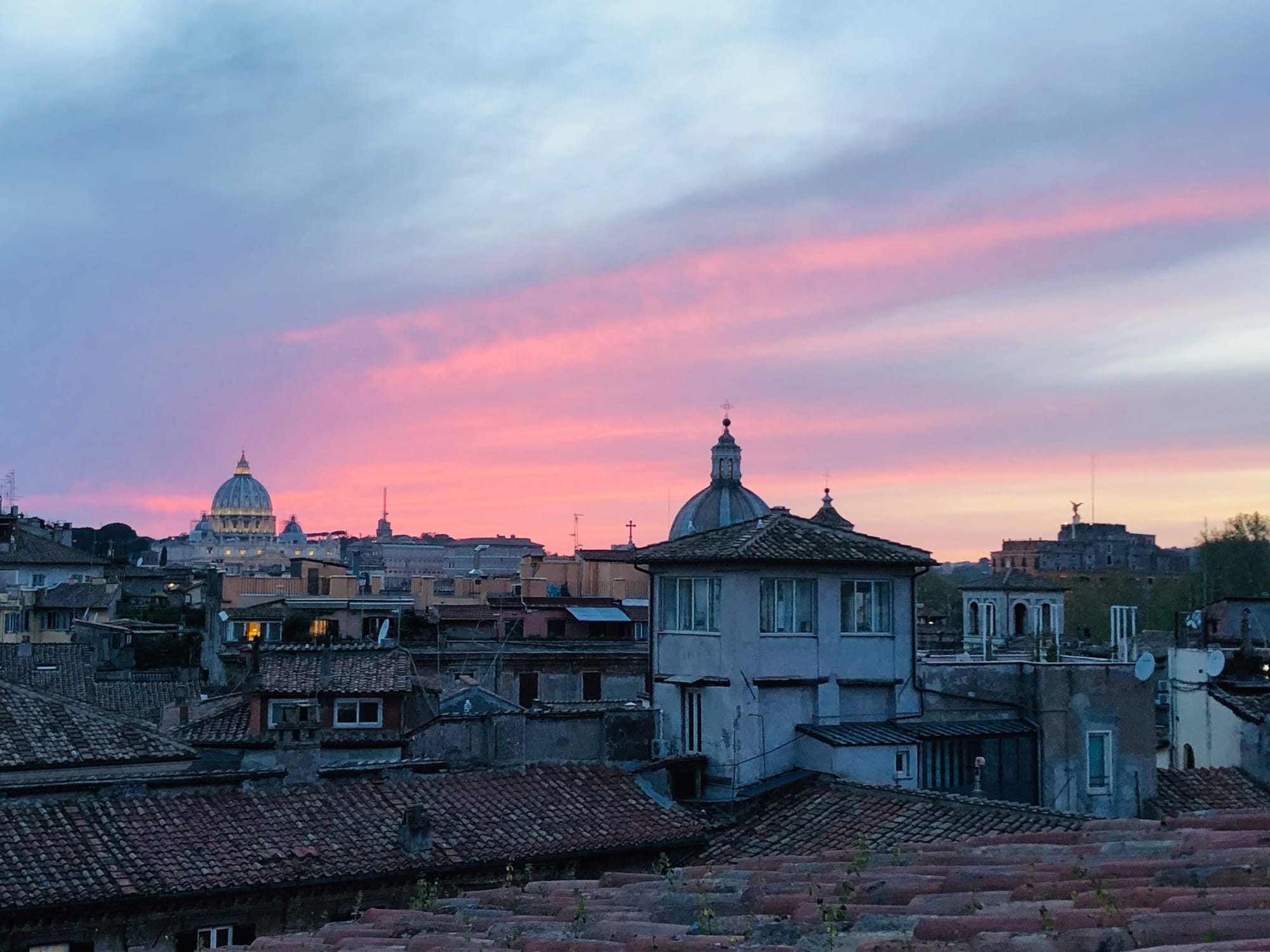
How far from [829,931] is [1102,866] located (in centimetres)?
203

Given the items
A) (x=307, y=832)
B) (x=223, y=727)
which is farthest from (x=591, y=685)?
(x=307, y=832)

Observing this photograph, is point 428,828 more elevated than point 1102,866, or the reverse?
point 1102,866

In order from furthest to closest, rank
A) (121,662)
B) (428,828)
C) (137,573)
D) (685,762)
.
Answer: (137,573)
(121,662)
(685,762)
(428,828)

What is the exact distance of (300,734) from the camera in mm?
22828

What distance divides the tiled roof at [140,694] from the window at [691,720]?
780 inches

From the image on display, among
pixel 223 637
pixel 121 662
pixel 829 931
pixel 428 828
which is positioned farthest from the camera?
pixel 121 662

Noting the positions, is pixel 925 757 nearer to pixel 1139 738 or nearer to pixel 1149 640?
pixel 1139 738

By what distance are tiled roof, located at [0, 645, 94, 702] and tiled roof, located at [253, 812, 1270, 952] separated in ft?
99.1

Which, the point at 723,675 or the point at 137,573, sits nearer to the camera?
the point at 723,675

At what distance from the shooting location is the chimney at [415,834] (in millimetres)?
17125

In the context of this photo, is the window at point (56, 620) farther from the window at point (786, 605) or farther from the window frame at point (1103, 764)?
the window frame at point (1103, 764)

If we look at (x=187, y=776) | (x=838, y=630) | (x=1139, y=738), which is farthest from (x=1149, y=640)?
(x=187, y=776)

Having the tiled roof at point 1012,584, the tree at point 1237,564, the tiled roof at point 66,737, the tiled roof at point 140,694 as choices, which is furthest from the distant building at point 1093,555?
the tiled roof at point 66,737

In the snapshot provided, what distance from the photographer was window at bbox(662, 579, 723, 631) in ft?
72.0
